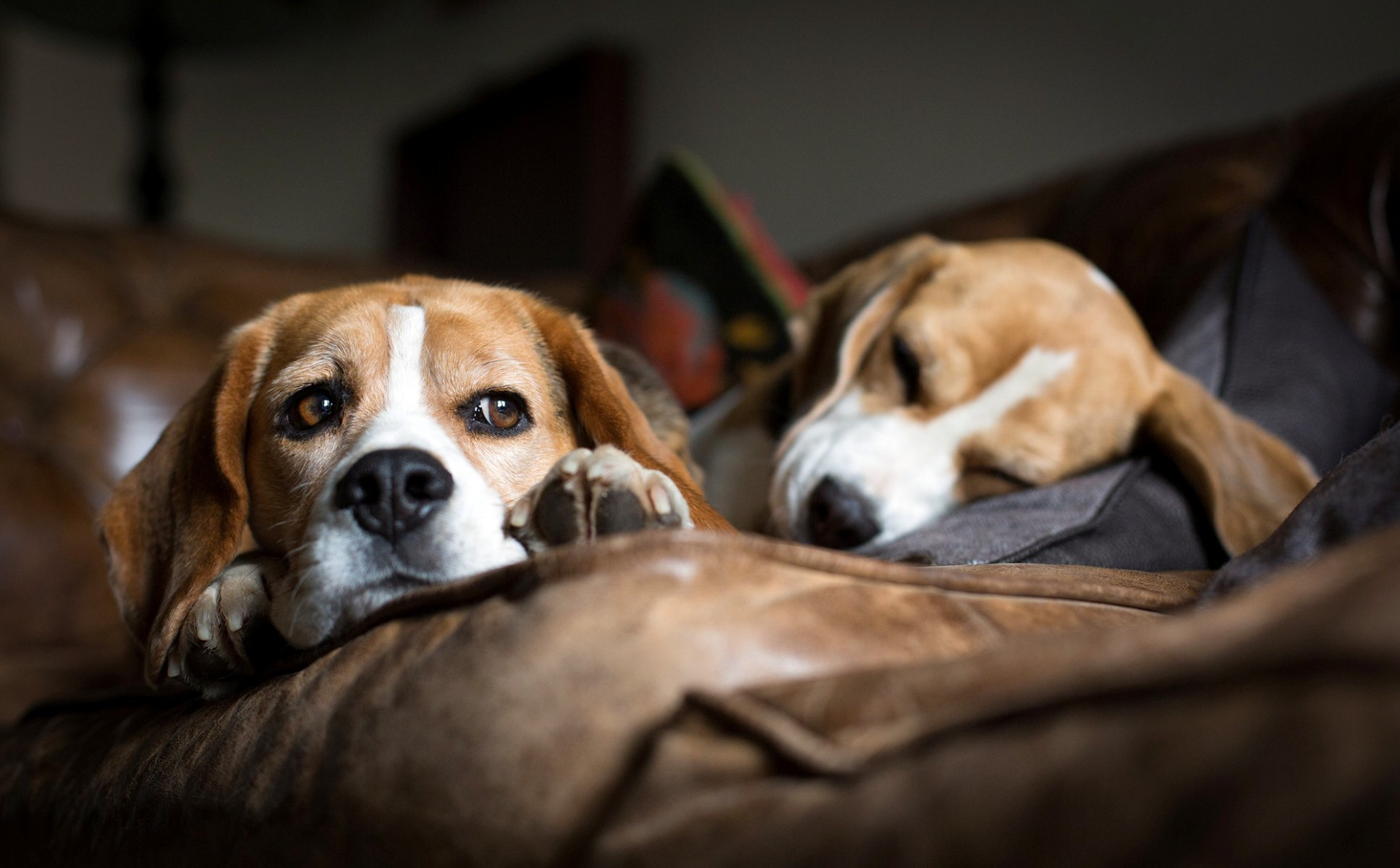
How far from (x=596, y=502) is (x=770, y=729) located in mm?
510

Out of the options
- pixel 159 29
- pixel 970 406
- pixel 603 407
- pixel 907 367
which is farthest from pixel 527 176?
pixel 603 407

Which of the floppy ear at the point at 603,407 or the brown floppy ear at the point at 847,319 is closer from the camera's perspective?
the floppy ear at the point at 603,407

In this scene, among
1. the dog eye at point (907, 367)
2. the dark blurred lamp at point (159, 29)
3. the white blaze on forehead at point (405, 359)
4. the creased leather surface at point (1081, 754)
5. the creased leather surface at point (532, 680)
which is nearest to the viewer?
the creased leather surface at point (1081, 754)

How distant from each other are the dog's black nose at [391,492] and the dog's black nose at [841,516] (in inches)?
30.3

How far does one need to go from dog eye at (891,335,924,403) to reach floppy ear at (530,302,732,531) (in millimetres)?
586

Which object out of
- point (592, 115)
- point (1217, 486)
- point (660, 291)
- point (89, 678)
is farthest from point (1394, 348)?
point (592, 115)

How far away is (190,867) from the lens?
1.00m

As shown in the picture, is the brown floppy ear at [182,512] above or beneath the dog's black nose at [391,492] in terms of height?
beneath

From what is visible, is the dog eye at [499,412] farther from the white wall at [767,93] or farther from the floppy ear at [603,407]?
the white wall at [767,93]

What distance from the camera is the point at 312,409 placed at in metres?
1.46

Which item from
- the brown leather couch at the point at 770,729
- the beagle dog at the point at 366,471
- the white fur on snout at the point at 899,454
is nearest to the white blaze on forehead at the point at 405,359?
the beagle dog at the point at 366,471

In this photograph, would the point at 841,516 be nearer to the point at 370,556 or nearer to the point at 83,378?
the point at 370,556

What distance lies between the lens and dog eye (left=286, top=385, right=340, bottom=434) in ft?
4.79

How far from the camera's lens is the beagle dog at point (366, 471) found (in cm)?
120
